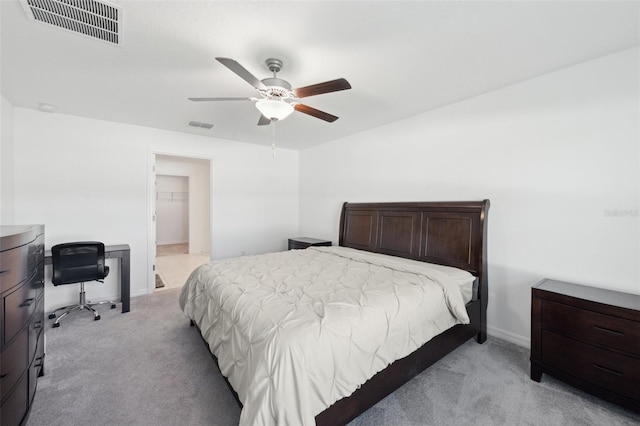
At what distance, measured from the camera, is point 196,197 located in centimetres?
761

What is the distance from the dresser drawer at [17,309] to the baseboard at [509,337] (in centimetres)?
363

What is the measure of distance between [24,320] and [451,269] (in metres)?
3.20

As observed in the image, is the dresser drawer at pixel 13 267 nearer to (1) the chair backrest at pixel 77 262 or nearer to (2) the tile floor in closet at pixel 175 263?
(1) the chair backrest at pixel 77 262

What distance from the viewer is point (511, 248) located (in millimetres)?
2596

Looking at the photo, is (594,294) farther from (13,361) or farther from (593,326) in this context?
(13,361)

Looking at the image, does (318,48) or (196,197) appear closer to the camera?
(318,48)

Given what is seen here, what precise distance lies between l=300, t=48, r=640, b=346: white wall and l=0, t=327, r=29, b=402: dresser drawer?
11.7ft

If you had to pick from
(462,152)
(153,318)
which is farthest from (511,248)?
(153,318)

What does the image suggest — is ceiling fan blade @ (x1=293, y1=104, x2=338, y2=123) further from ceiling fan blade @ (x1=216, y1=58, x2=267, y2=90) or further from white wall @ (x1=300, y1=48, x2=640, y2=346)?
white wall @ (x1=300, y1=48, x2=640, y2=346)

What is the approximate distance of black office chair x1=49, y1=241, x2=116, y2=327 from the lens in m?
2.95

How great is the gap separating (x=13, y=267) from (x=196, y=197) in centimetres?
661

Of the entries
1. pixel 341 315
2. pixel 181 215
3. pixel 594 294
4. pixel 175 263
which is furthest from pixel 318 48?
pixel 181 215

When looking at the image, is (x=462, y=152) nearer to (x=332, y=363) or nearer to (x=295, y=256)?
(x=295, y=256)

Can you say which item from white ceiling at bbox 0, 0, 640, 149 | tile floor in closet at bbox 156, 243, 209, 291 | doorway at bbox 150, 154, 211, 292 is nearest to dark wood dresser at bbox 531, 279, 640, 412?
white ceiling at bbox 0, 0, 640, 149
